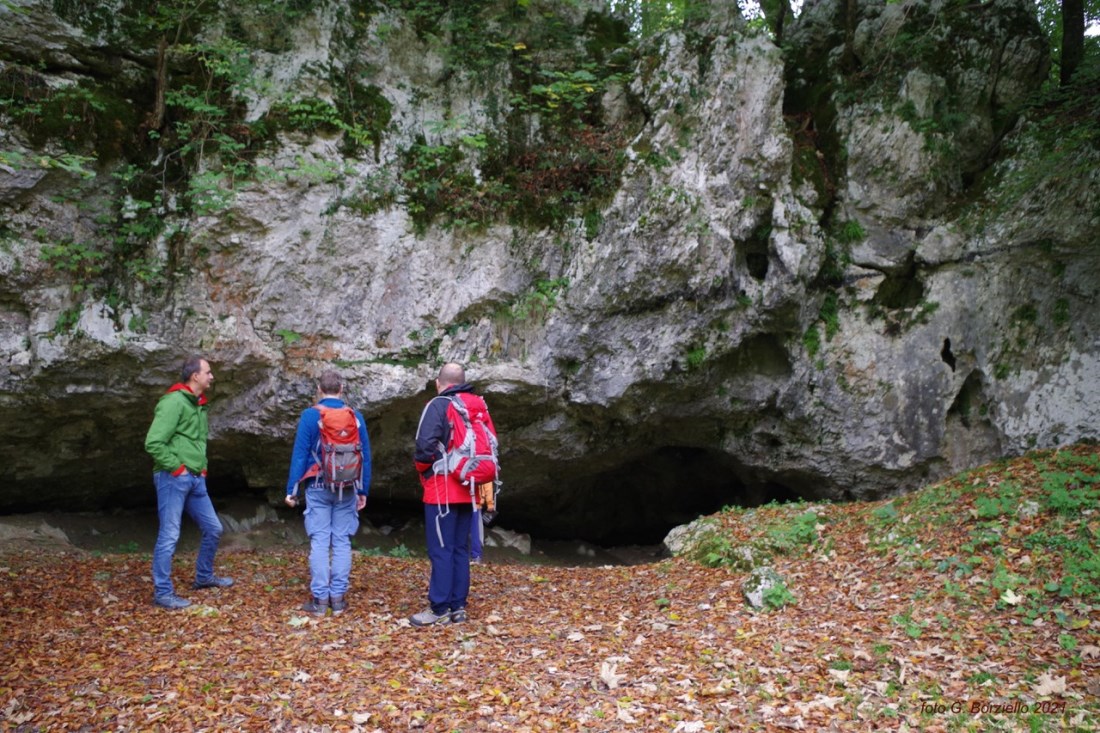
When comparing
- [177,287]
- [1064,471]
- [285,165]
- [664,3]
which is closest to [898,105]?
[664,3]

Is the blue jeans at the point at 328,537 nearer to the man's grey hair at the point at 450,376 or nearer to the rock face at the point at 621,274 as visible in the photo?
the man's grey hair at the point at 450,376

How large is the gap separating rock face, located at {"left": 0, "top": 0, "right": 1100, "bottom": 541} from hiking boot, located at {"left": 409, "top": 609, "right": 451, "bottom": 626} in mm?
3464

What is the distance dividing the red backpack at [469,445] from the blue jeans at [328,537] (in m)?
0.98

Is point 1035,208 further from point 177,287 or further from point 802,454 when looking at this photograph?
point 177,287

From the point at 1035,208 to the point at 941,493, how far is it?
4.00 meters

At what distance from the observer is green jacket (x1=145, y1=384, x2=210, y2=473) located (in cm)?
514

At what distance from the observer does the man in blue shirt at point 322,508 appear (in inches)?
205

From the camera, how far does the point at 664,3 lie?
36.3 ft

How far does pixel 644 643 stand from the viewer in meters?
4.73

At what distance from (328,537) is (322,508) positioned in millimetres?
230

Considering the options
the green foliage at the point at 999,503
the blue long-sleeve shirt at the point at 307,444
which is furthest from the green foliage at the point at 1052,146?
the blue long-sleeve shirt at the point at 307,444

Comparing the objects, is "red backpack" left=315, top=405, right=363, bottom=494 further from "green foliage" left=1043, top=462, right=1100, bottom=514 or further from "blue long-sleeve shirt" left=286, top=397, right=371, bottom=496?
"green foliage" left=1043, top=462, right=1100, bottom=514

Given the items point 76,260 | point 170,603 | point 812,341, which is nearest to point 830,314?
point 812,341

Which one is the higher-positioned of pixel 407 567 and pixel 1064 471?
pixel 1064 471
